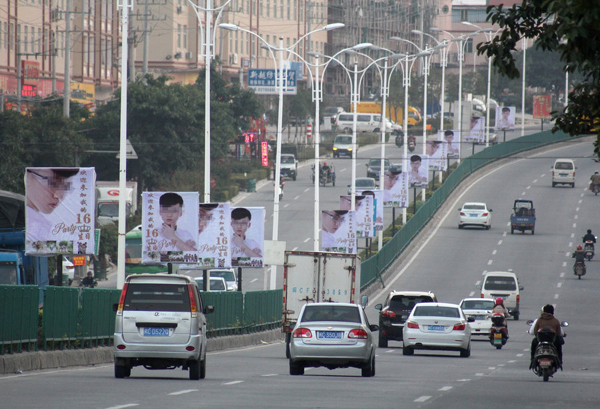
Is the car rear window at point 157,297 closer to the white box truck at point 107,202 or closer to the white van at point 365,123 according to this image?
the white box truck at point 107,202

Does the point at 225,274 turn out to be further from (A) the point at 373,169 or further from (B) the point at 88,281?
(A) the point at 373,169

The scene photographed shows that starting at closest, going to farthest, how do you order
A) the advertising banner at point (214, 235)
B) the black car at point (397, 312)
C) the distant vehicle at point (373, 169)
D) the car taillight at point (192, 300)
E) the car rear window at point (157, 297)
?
the car rear window at point (157, 297) → the car taillight at point (192, 300) → the advertising banner at point (214, 235) → the black car at point (397, 312) → the distant vehicle at point (373, 169)

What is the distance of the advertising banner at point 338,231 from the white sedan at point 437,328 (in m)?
21.3

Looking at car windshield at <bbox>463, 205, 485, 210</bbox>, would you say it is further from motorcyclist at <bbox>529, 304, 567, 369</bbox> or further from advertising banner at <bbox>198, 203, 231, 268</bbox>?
motorcyclist at <bbox>529, 304, 567, 369</bbox>

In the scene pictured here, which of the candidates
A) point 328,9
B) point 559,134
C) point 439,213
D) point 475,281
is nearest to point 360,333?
point 475,281

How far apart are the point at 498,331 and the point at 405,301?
2834 millimetres

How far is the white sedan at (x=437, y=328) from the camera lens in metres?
29.1

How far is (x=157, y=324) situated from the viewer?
20031 mm

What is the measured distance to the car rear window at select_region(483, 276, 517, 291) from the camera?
165 feet

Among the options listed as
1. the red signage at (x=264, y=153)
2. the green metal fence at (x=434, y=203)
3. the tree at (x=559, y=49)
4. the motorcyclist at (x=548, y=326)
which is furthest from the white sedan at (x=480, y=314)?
the red signage at (x=264, y=153)

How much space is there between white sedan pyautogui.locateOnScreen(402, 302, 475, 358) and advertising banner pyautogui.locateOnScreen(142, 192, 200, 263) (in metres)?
5.95

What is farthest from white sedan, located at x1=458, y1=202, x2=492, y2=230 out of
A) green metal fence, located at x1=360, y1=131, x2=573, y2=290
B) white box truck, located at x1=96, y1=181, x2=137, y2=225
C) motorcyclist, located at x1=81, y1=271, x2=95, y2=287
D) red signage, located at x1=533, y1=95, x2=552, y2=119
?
red signage, located at x1=533, y1=95, x2=552, y2=119

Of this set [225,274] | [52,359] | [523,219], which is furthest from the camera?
[523,219]

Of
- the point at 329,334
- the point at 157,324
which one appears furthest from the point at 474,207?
the point at 157,324
